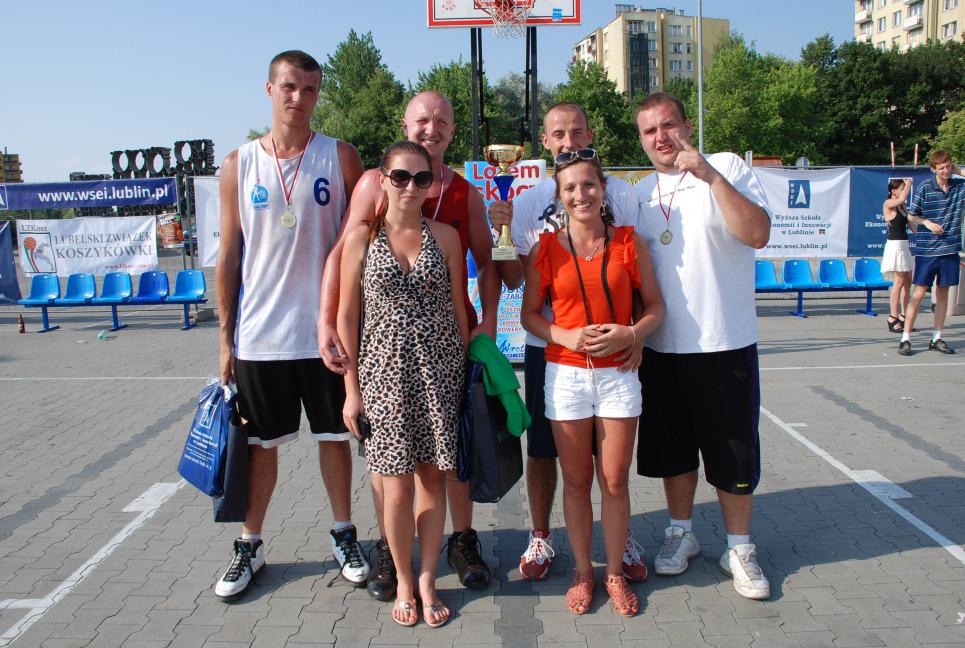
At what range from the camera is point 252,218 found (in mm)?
3359

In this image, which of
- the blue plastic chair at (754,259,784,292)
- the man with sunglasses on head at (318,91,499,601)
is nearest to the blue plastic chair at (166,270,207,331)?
the blue plastic chair at (754,259,784,292)

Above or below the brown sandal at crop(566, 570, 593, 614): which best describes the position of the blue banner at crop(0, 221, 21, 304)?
above

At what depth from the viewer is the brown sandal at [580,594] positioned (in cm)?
317

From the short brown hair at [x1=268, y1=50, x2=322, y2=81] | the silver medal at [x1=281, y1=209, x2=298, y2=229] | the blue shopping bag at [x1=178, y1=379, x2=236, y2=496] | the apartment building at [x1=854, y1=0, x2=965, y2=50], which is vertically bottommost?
the blue shopping bag at [x1=178, y1=379, x2=236, y2=496]

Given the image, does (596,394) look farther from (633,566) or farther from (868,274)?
(868,274)

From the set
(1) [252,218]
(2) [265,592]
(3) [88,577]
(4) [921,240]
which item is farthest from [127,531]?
(4) [921,240]

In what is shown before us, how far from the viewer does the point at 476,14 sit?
28.7 feet

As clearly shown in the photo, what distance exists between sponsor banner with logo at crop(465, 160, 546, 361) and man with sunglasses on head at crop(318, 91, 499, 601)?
2.97m

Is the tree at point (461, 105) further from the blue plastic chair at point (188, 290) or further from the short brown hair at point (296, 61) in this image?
the short brown hair at point (296, 61)

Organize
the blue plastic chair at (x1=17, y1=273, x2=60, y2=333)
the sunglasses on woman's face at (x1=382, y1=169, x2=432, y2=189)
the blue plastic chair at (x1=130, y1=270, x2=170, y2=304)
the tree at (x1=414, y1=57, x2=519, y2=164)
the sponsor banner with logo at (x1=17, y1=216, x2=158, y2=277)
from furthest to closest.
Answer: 1. the tree at (x1=414, y1=57, x2=519, y2=164)
2. the sponsor banner with logo at (x1=17, y1=216, x2=158, y2=277)
3. the blue plastic chair at (x1=17, y1=273, x2=60, y2=333)
4. the blue plastic chair at (x1=130, y1=270, x2=170, y2=304)
5. the sunglasses on woman's face at (x1=382, y1=169, x2=432, y2=189)

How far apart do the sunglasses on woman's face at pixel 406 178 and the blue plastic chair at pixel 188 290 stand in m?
9.61

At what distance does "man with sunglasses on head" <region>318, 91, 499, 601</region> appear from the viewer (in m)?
3.17

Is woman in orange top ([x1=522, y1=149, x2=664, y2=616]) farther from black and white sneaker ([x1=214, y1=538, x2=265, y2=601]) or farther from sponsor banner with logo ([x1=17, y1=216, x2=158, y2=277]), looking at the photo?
sponsor banner with logo ([x1=17, y1=216, x2=158, y2=277])

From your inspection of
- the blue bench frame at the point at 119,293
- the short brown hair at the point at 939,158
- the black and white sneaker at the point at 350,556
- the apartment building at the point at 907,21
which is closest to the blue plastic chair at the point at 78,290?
the blue bench frame at the point at 119,293
